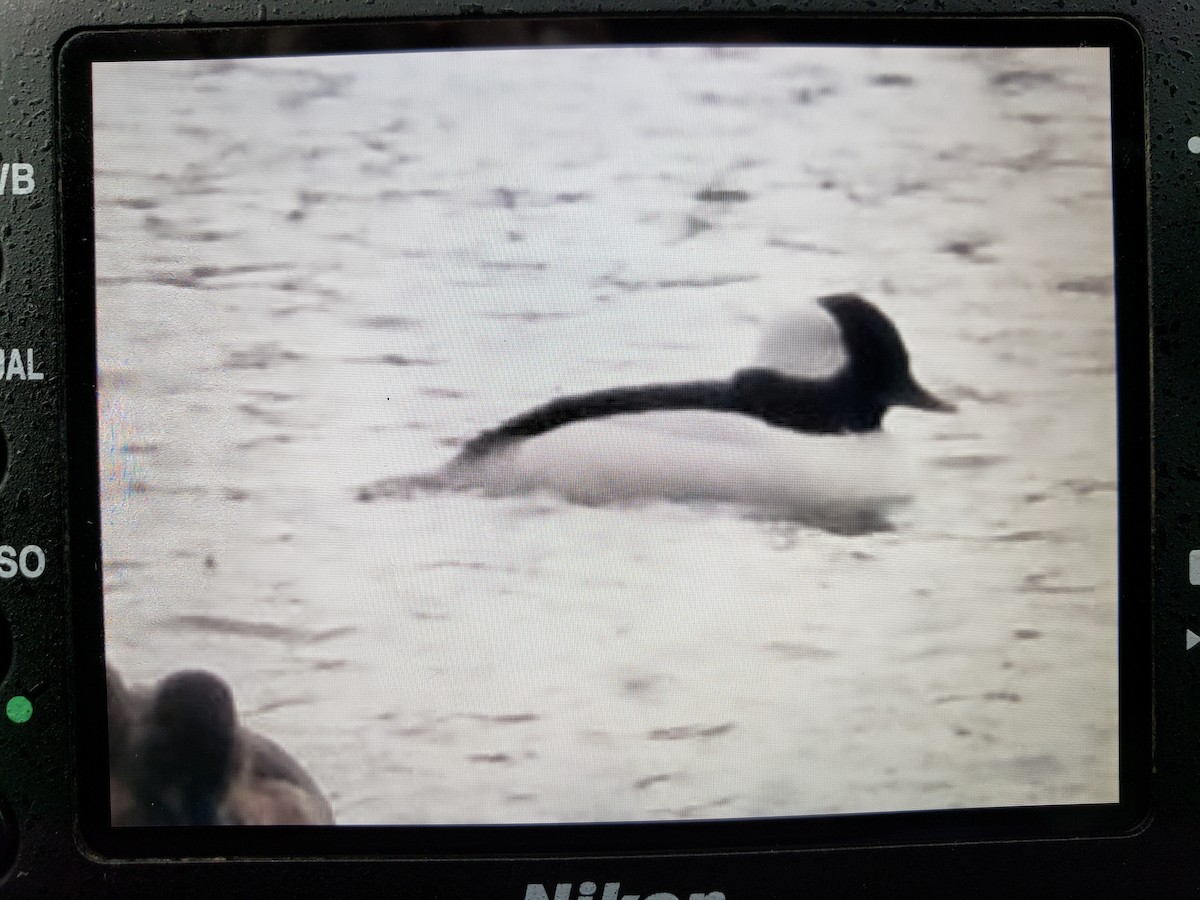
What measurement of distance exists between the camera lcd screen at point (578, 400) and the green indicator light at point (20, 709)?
0.04 meters

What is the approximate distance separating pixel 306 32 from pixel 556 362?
189 millimetres

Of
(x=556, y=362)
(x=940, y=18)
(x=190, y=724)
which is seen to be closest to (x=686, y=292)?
(x=556, y=362)

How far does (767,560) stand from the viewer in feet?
0.99

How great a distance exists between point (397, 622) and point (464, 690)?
0.04 m

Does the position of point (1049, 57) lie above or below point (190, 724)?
above

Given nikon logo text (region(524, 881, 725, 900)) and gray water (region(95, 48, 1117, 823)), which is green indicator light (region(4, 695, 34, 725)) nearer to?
gray water (region(95, 48, 1117, 823))

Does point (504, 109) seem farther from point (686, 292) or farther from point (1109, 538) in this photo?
point (1109, 538)

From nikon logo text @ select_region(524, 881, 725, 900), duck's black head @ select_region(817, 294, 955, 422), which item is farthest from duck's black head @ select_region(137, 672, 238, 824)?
duck's black head @ select_region(817, 294, 955, 422)

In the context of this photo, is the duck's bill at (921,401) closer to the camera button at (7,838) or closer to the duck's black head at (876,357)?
the duck's black head at (876,357)

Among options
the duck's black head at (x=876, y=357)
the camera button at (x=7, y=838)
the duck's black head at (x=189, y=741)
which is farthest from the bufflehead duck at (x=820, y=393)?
the camera button at (x=7, y=838)

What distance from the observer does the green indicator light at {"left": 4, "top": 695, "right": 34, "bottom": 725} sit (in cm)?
30

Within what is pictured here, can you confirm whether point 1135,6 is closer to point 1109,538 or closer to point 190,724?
point 1109,538

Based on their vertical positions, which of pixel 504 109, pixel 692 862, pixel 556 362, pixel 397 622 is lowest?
pixel 692 862

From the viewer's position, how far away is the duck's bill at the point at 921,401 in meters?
0.30
